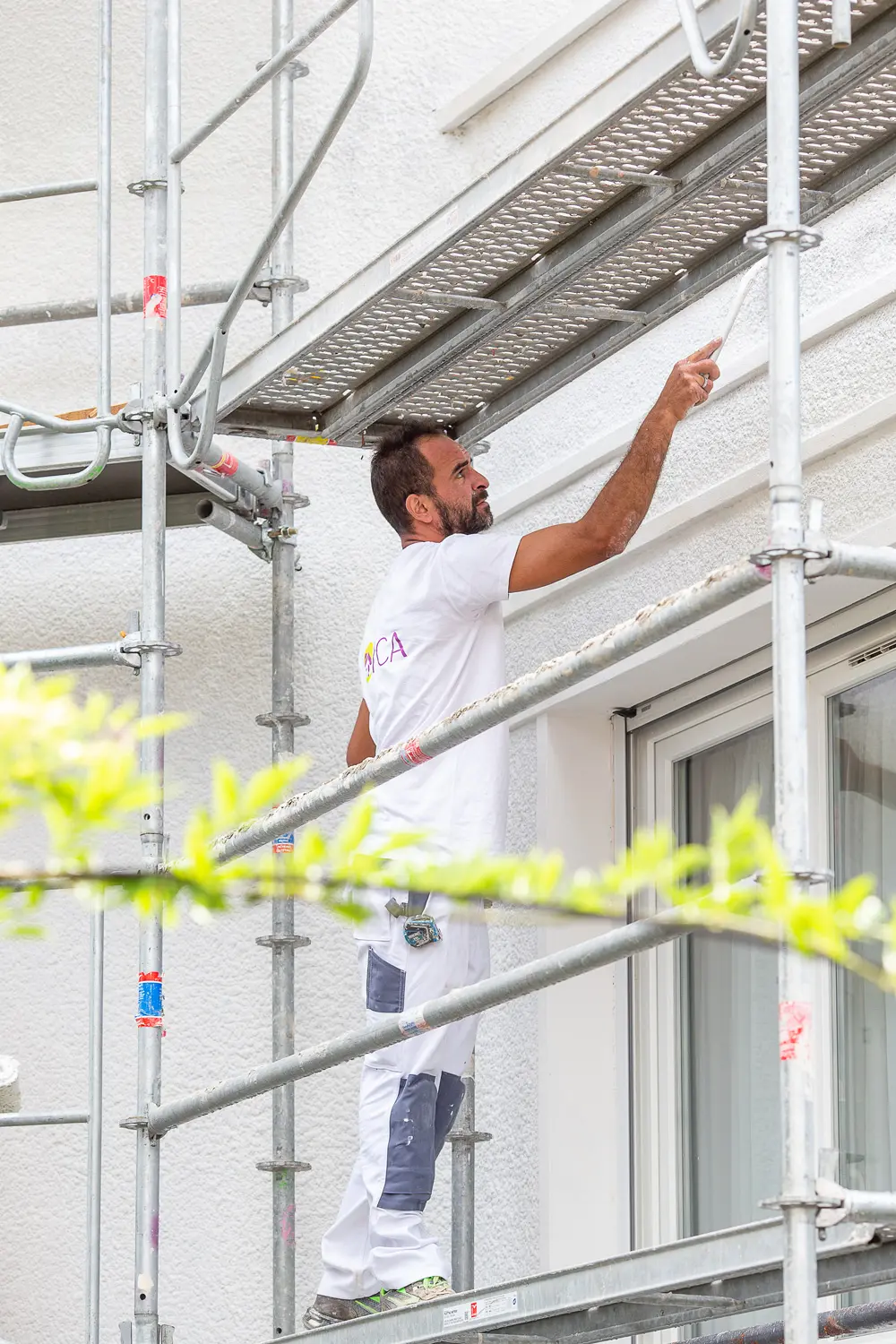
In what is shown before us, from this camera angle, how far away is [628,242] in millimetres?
4168

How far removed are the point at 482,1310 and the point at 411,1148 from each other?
0.58 m

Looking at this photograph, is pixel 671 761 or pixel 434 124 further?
pixel 434 124

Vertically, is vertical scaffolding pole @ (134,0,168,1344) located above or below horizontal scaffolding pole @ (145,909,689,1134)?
above

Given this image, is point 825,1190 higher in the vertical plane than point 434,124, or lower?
lower

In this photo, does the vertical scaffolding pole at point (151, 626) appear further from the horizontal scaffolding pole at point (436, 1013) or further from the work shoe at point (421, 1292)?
the work shoe at point (421, 1292)

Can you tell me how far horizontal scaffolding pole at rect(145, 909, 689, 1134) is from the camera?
2953mm

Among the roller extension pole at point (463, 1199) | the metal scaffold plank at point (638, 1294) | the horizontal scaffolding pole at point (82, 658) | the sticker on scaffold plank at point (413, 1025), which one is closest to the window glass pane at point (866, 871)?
the metal scaffold plank at point (638, 1294)

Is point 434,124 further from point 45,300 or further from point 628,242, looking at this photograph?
point 628,242

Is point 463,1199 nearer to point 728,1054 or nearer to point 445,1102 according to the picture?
point 728,1054

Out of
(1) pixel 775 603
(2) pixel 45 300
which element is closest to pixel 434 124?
(2) pixel 45 300

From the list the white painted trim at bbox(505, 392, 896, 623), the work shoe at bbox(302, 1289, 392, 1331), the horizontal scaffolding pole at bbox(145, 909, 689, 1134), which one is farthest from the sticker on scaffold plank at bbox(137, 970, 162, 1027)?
the white painted trim at bbox(505, 392, 896, 623)

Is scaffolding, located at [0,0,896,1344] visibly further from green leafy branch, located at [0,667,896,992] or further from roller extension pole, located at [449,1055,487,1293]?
green leafy branch, located at [0,667,896,992]

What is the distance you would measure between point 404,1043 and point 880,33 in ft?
6.55

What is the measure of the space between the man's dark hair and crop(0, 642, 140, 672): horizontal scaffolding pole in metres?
0.63
